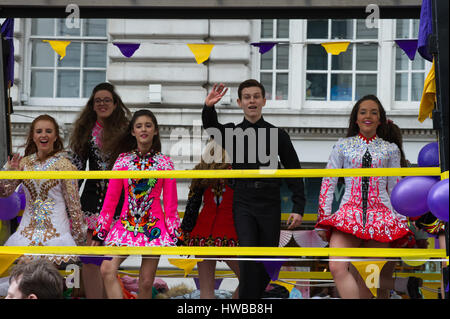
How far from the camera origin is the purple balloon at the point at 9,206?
20.2 ft

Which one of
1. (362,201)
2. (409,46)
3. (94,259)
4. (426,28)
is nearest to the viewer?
(426,28)

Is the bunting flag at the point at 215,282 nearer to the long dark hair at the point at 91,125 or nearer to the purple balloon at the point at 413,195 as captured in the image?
the long dark hair at the point at 91,125

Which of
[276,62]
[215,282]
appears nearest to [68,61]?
[276,62]

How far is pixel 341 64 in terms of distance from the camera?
41.8ft

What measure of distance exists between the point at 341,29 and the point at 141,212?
7906mm

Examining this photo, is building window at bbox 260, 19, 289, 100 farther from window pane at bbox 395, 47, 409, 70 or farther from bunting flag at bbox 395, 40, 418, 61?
bunting flag at bbox 395, 40, 418, 61

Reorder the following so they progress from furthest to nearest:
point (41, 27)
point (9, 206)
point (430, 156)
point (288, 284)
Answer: point (41, 27) < point (288, 284) < point (9, 206) < point (430, 156)

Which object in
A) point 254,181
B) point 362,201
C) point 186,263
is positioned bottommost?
point 186,263

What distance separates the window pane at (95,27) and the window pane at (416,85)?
5441mm

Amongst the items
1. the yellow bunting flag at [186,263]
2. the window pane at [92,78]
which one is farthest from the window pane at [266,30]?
the yellow bunting flag at [186,263]

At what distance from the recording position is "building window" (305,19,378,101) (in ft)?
41.4

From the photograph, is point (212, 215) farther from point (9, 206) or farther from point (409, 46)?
point (409, 46)

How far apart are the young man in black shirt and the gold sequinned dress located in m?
1.28
